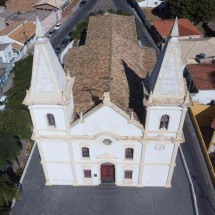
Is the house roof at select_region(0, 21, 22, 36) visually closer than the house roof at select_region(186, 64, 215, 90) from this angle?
No

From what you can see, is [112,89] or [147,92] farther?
[112,89]

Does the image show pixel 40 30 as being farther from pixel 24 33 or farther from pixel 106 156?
pixel 24 33

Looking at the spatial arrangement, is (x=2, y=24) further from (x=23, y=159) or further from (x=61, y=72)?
(x=61, y=72)

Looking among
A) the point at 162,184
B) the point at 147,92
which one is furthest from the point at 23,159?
the point at 147,92

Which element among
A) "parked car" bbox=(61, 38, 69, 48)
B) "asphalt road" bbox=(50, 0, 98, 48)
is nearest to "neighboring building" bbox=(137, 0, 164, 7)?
"asphalt road" bbox=(50, 0, 98, 48)

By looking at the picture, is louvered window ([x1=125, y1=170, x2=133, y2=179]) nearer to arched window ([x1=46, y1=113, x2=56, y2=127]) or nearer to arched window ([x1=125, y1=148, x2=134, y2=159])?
arched window ([x1=125, y1=148, x2=134, y2=159])
